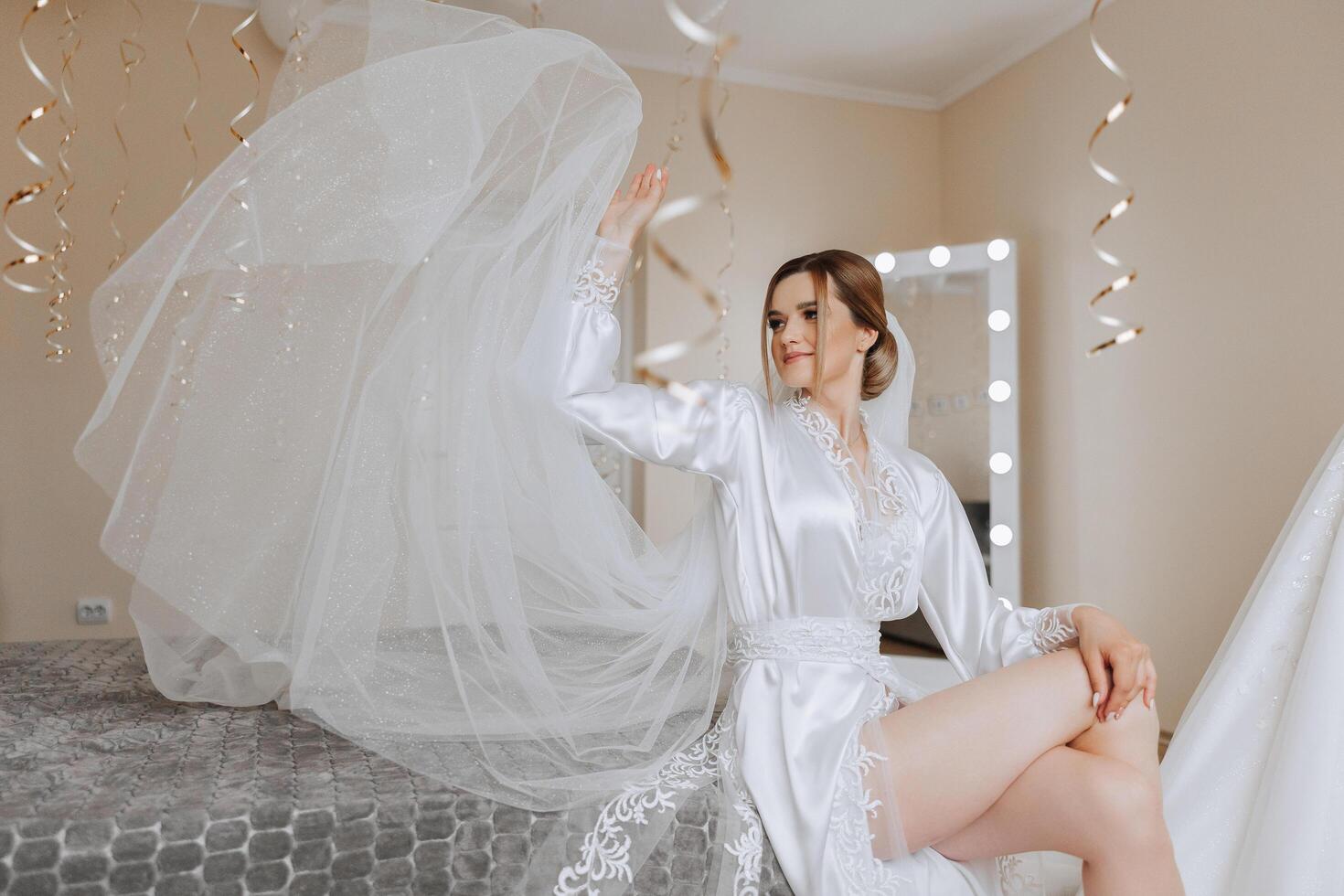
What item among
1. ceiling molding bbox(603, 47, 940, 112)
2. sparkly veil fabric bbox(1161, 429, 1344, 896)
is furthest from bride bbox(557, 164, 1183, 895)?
ceiling molding bbox(603, 47, 940, 112)

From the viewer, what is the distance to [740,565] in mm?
1644

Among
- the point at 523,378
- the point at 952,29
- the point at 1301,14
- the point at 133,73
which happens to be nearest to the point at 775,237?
the point at 952,29

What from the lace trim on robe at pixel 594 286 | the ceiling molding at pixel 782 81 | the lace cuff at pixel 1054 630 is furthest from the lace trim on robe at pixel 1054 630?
the ceiling molding at pixel 782 81

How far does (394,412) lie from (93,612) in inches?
116

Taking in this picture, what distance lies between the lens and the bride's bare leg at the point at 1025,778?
134cm

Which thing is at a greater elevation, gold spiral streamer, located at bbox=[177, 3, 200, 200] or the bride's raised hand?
gold spiral streamer, located at bbox=[177, 3, 200, 200]

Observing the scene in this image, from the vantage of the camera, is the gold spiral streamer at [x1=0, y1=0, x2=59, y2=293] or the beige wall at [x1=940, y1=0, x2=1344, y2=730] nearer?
the gold spiral streamer at [x1=0, y1=0, x2=59, y2=293]

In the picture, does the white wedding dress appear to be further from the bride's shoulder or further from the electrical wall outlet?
the electrical wall outlet

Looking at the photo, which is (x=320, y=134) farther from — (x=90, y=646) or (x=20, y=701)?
(x=90, y=646)

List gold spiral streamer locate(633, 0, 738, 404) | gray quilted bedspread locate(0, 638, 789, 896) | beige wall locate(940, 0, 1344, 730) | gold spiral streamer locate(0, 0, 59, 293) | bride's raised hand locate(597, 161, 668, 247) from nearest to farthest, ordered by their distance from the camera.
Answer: gold spiral streamer locate(633, 0, 738, 404) → gray quilted bedspread locate(0, 638, 789, 896) → bride's raised hand locate(597, 161, 668, 247) → gold spiral streamer locate(0, 0, 59, 293) → beige wall locate(940, 0, 1344, 730)

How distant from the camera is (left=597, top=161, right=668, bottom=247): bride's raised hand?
1.58 meters

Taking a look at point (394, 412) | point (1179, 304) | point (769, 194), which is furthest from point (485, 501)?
point (769, 194)

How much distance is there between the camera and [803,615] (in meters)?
1.62

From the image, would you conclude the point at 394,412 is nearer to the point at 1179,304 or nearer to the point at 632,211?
the point at 632,211
